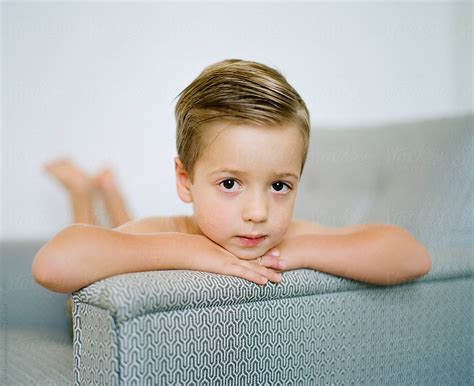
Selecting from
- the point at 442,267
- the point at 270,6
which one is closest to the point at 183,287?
Result: the point at 442,267

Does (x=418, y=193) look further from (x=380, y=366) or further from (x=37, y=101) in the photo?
(x=37, y=101)

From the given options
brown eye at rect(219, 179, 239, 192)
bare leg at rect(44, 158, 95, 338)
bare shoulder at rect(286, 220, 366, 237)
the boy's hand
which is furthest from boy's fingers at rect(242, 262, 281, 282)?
bare leg at rect(44, 158, 95, 338)

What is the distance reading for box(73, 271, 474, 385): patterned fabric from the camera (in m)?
0.75

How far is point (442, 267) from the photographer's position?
3.72 ft

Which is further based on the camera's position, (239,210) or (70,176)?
(70,176)

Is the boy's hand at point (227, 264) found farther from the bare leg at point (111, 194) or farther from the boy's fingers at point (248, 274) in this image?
the bare leg at point (111, 194)

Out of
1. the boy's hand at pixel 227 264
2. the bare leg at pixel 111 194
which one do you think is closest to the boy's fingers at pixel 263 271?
the boy's hand at pixel 227 264

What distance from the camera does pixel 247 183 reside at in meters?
0.91

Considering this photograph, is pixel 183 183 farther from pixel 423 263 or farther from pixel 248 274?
pixel 423 263

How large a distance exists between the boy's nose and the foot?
3.23ft

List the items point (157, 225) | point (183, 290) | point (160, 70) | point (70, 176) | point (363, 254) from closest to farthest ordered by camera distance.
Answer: point (183, 290), point (363, 254), point (157, 225), point (160, 70), point (70, 176)

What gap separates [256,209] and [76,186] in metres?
1.23

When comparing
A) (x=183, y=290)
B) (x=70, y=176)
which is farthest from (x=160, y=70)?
(x=183, y=290)

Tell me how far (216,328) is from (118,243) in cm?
18
